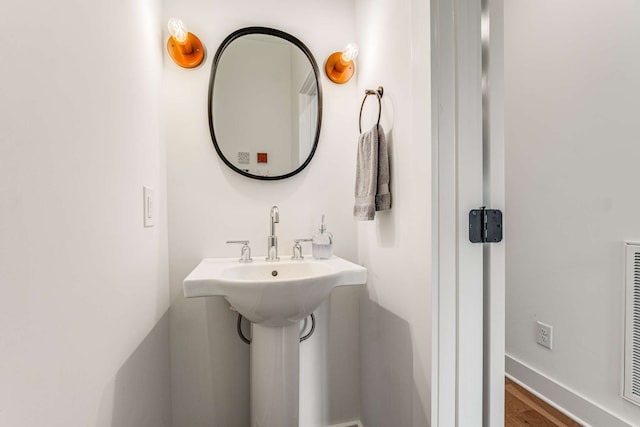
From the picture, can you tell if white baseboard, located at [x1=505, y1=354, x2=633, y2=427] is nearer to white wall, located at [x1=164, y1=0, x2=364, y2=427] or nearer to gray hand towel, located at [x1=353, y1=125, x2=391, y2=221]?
white wall, located at [x1=164, y1=0, x2=364, y2=427]

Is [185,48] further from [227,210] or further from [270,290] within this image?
[270,290]

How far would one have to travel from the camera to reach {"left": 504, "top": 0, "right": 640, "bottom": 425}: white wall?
4.03ft

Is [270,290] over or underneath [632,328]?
over

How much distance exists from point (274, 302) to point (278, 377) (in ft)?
1.20

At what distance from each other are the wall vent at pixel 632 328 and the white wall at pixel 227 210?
3.72 feet

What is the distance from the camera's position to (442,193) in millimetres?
763

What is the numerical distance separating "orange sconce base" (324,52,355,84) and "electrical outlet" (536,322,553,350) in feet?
5.52

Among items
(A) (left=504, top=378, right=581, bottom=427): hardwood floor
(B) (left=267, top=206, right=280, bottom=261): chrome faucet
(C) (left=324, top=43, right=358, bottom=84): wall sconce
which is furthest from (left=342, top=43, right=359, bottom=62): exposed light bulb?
(A) (left=504, top=378, right=581, bottom=427): hardwood floor

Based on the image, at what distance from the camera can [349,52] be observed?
4.48ft

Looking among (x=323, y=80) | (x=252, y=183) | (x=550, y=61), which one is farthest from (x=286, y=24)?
(x=550, y=61)

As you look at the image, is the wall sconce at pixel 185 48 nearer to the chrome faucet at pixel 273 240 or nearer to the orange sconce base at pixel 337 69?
the orange sconce base at pixel 337 69

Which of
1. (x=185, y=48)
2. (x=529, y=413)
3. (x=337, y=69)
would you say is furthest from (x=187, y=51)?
(x=529, y=413)

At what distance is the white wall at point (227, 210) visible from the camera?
1.28 meters

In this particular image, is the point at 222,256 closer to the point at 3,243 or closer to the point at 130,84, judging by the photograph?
the point at 130,84
